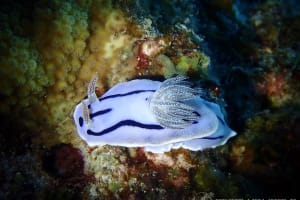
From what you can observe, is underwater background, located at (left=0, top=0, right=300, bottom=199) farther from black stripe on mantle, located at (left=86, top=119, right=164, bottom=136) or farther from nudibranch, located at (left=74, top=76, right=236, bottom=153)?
black stripe on mantle, located at (left=86, top=119, right=164, bottom=136)

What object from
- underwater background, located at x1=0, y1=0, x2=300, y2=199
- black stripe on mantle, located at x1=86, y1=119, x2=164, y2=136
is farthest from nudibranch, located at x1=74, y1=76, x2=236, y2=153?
underwater background, located at x1=0, y1=0, x2=300, y2=199

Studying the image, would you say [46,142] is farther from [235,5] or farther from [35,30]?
[235,5]

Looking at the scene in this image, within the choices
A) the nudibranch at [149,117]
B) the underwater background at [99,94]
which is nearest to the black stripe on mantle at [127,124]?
the nudibranch at [149,117]

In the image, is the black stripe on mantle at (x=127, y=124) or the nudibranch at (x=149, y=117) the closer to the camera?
the nudibranch at (x=149, y=117)

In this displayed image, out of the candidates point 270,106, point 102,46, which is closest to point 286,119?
point 270,106

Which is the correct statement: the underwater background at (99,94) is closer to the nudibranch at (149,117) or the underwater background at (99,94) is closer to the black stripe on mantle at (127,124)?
the nudibranch at (149,117)

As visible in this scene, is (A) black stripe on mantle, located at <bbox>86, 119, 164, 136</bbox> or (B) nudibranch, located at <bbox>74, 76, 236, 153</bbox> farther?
(A) black stripe on mantle, located at <bbox>86, 119, 164, 136</bbox>
